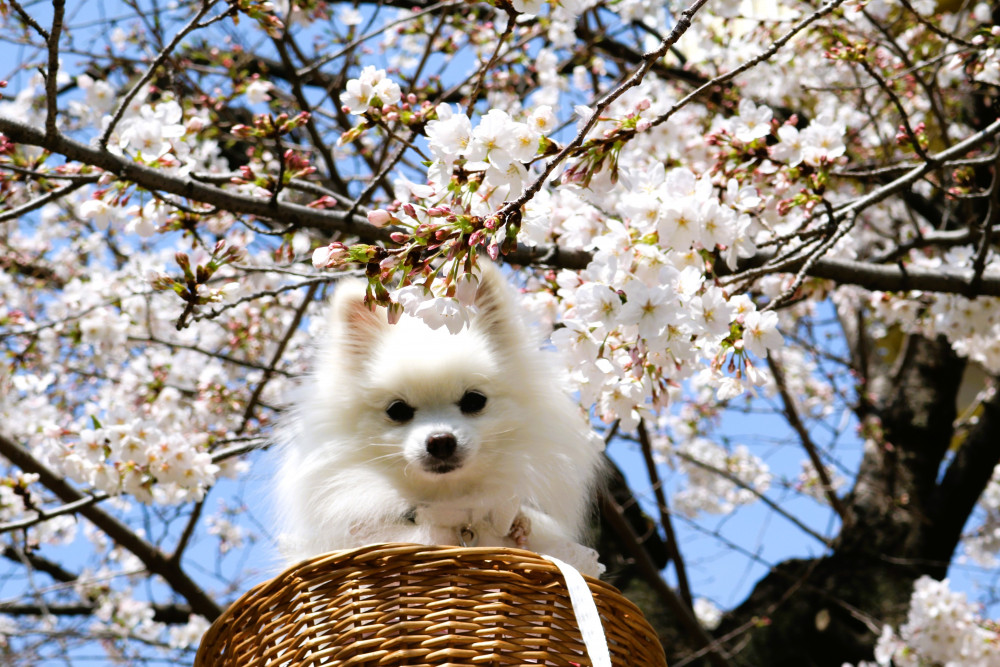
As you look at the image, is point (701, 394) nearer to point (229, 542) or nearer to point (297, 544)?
point (229, 542)

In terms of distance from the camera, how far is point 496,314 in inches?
90.7

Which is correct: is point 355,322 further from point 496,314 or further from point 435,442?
point 435,442

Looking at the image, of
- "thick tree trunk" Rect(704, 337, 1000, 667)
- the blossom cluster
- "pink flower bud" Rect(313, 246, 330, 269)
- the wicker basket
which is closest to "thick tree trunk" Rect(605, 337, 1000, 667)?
"thick tree trunk" Rect(704, 337, 1000, 667)

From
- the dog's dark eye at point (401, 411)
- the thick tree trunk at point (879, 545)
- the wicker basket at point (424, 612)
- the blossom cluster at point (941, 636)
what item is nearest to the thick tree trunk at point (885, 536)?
the thick tree trunk at point (879, 545)

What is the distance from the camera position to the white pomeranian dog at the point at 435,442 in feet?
6.63

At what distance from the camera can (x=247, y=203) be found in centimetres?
263

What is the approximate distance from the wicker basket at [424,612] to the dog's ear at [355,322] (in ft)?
2.62

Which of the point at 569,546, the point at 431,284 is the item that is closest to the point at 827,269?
the point at 569,546

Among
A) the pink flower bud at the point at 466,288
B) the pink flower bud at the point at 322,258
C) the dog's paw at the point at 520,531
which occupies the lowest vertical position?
the dog's paw at the point at 520,531

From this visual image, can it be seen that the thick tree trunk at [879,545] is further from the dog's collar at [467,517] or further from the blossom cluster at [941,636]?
the dog's collar at [467,517]

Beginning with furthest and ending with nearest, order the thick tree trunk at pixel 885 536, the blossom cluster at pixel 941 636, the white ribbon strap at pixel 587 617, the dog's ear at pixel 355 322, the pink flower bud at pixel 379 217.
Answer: the thick tree trunk at pixel 885 536 < the blossom cluster at pixel 941 636 < the dog's ear at pixel 355 322 < the pink flower bud at pixel 379 217 < the white ribbon strap at pixel 587 617

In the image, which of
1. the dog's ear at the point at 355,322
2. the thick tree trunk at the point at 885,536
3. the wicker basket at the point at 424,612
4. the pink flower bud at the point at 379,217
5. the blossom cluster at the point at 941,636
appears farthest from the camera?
the thick tree trunk at the point at 885,536

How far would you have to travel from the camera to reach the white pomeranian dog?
6.63 feet

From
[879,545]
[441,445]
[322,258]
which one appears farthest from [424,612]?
[879,545]
